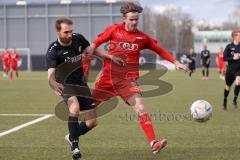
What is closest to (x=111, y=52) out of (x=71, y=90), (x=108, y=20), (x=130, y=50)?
(x=130, y=50)

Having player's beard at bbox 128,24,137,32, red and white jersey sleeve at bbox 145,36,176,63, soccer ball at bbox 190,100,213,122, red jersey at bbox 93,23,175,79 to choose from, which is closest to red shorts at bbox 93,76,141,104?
red jersey at bbox 93,23,175,79

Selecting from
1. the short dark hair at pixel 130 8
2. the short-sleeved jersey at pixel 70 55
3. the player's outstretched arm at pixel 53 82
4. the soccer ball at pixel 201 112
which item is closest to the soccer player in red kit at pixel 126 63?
the short dark hair at pixel 130 8

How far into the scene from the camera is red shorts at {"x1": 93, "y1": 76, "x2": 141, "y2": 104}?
7871mm

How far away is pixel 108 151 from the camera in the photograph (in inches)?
312

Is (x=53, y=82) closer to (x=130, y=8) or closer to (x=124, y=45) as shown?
(x=124, y=45)

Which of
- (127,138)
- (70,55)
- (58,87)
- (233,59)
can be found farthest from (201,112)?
(233,59)

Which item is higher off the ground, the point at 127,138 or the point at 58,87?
the point at 58,87

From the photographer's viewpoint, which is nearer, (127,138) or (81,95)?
(81,95)

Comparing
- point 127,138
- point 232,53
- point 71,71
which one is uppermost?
point 71,71

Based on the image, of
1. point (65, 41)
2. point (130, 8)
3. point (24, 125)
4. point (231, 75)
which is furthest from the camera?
point (231, 75)

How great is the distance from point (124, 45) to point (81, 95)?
1027mm

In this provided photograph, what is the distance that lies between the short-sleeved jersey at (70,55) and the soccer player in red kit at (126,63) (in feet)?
0.61

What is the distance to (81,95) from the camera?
24.8ft

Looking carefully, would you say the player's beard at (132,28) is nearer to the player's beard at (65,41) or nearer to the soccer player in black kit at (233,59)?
the player's beard at (65,41)
